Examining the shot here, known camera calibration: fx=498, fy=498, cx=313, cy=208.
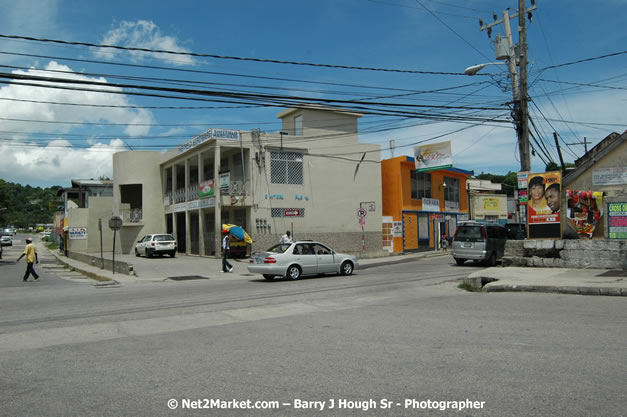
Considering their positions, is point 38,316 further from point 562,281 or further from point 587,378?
point 562,281

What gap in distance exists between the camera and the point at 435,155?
34375 millimetres

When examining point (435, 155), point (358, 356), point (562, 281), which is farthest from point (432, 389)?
point (435, 155)

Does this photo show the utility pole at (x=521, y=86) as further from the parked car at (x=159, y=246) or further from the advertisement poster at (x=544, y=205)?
the parked car at (x=159, y=246)

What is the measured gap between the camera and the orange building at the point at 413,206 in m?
34.9

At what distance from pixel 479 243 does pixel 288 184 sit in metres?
13.3

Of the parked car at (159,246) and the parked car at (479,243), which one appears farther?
the parked car at (159,246)

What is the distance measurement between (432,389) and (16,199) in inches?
6564

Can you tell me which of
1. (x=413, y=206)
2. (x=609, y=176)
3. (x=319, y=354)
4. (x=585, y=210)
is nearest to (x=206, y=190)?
(x=413, y=206)

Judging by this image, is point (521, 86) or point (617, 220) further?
point (521, 86)

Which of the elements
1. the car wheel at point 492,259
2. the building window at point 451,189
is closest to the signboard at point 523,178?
the car wheel at point 492,259

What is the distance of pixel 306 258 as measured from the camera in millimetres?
17797

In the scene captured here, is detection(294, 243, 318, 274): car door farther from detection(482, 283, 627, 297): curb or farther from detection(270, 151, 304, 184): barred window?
detection(270, 151, 304, 184): barred window

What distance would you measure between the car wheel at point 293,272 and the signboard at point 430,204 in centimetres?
2114

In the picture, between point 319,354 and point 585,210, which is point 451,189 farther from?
point 319,354
